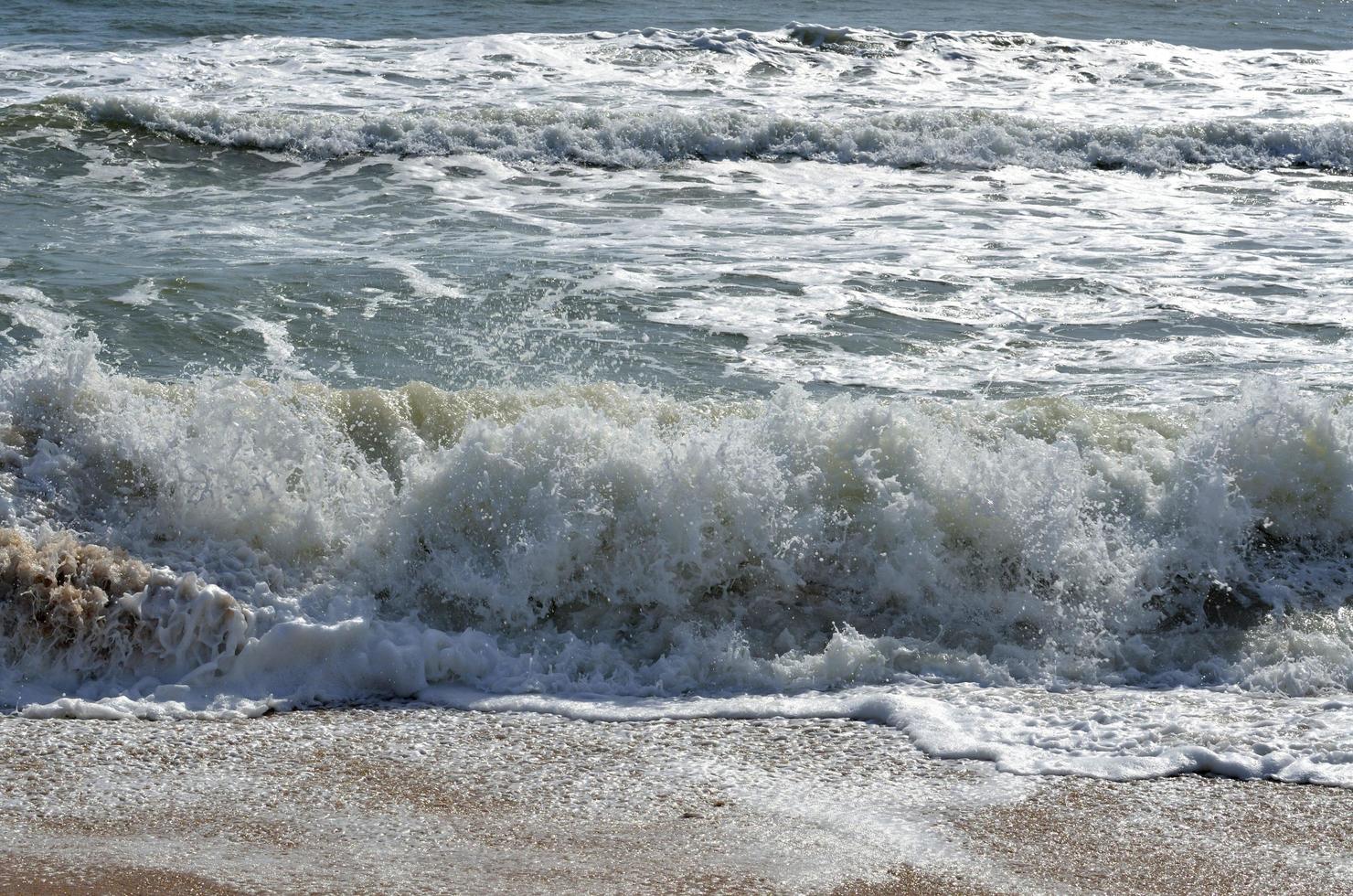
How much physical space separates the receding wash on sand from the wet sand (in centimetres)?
2

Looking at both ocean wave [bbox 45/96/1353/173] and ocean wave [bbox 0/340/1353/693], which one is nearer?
ocean wave [bbox 0/340/1353/693]

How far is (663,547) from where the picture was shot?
5.83 meters

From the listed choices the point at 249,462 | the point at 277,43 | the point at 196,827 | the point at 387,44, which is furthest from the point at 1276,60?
the point at 196,827

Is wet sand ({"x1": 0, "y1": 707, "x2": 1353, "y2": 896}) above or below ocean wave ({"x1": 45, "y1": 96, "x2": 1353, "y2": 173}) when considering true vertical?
below

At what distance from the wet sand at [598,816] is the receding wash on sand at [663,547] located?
17mm

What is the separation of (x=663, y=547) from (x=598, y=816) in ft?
6.10

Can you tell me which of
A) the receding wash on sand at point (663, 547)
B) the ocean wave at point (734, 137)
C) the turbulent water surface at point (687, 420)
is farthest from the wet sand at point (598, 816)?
the ocean wave at point (734, 137)

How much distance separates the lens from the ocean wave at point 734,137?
14.2 m

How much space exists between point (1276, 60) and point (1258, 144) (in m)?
6.25

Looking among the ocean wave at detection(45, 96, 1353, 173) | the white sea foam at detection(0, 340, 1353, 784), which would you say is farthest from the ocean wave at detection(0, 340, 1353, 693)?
the ocean wave at detection(45, 96, 1353, 173)

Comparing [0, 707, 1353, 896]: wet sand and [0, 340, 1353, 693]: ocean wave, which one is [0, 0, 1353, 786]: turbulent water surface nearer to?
[0, 340, 1353, 693]: ocean wave

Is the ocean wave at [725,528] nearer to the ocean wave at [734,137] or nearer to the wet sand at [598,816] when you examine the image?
the wet sand at [598,816]

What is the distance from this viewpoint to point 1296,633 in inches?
217

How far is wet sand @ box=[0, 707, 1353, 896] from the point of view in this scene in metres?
3.73
